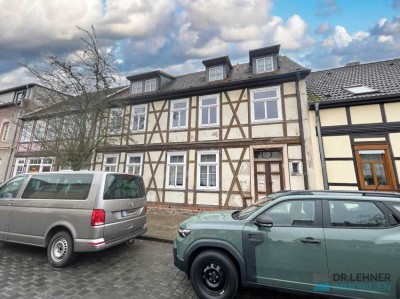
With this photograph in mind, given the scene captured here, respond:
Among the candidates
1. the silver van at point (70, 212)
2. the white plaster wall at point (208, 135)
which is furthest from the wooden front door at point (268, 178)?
the silver van at point (70, 212)

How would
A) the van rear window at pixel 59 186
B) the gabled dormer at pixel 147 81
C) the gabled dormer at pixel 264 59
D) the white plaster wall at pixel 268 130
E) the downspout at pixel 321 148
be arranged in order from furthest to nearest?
the gabled dormer at pixel 147 81
the gabled dormer at pixel 264 59
the white plaster wall at pixel 268 130
the downspout at pixel 321 148
the van rear window at pixel 59 186

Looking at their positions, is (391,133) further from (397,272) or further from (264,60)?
(397,272)

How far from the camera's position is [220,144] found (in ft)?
32.3

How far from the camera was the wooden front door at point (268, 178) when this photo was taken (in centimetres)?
894

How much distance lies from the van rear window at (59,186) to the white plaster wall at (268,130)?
7080 mm

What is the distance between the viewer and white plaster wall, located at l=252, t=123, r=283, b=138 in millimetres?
9133

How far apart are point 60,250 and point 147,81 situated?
11.2m

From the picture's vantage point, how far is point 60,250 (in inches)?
171

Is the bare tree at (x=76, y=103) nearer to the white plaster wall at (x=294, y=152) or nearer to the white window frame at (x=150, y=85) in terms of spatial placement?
the white window frame at (x=150, y=85)

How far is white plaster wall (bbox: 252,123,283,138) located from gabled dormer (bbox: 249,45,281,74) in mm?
3120

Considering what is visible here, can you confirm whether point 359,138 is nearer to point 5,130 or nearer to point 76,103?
point 76,103

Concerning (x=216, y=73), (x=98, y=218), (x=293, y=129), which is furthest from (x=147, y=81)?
(x=98, y=218)

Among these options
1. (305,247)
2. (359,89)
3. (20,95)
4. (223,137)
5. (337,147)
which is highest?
(20,95)

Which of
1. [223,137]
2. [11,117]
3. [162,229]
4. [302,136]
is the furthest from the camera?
[11,117]
